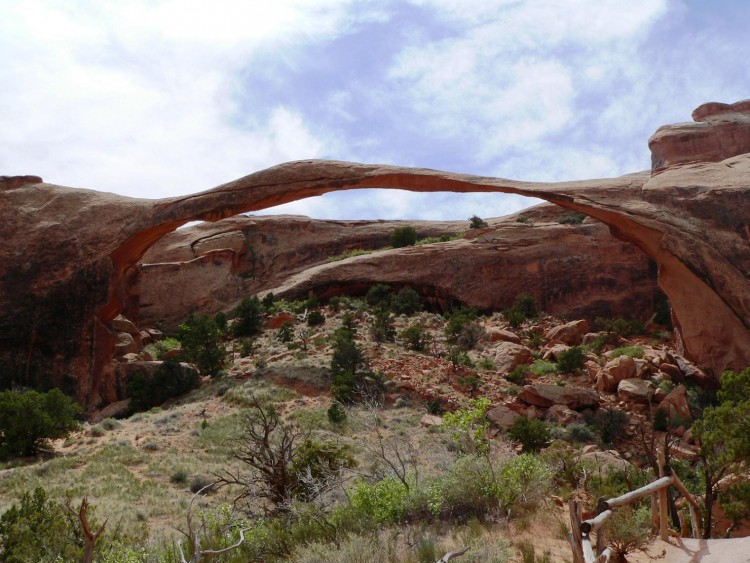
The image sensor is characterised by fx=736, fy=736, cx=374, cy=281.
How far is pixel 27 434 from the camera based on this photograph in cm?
1384

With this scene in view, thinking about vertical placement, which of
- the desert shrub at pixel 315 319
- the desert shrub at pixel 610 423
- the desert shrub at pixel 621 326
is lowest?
the desert shrub at pixel 610 423

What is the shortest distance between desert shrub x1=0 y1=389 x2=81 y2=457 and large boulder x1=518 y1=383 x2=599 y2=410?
31.2 ft

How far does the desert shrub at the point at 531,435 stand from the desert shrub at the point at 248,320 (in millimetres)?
13018

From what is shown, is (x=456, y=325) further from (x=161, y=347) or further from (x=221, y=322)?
(x=161, y=347)

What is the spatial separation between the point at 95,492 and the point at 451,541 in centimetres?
648

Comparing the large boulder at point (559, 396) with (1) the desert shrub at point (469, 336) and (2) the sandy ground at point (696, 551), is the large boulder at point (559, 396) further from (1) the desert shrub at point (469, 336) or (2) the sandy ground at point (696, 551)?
(2) the sandy ground at point (696, 551)

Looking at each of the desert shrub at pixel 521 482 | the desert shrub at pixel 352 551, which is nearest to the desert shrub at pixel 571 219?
the desert shrub at pixel 521 482

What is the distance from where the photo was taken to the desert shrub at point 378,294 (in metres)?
26.2

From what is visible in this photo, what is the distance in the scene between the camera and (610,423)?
47.5 ft

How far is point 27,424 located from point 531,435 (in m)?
9.36

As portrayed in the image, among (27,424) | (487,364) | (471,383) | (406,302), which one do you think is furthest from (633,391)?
(27,424)

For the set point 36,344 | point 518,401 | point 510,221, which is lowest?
point 518,401

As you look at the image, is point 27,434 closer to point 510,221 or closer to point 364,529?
point 364,529

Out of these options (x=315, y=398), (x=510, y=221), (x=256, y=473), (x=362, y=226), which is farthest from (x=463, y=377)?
(x=362, y=226)
